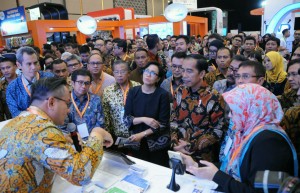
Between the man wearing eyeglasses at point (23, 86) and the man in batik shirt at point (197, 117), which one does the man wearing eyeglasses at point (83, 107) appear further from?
the man in batik shirt at point (197, 117)

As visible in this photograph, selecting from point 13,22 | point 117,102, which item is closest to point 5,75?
point 117,102

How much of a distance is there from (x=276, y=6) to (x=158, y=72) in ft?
27.6

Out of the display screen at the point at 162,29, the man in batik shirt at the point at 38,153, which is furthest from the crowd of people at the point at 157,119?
the display screen at the point at 162,29

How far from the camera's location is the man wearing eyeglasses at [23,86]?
102 inches

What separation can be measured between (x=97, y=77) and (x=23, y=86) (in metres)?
0.85

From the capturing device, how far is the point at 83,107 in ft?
7.73

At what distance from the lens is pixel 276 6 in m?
8.86

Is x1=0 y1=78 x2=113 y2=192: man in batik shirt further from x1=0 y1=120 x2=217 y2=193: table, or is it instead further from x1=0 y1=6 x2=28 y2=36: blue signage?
x1=0 y1=6 x2=28 y2=36: blue signage

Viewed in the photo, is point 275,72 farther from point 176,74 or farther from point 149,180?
point 149,180

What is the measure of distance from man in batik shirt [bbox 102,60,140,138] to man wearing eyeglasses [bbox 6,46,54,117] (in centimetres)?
83

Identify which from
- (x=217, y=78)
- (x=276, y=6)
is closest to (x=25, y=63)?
(x=217, y=78)

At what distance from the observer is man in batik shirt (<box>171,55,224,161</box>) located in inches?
78.8

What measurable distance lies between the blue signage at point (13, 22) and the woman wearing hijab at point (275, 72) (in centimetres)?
799

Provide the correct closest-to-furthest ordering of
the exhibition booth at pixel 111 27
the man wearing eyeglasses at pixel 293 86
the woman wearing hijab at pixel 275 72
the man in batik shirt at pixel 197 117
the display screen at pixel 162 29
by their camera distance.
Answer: the man in batik shirt at pixel 197 117 < the man wearing eyeglasses at pixel 293 86 < the woman wearing hijab at pixel 275 72 < the exhibition booth at pixel 111 27 < the display screen at pixel 162 29
